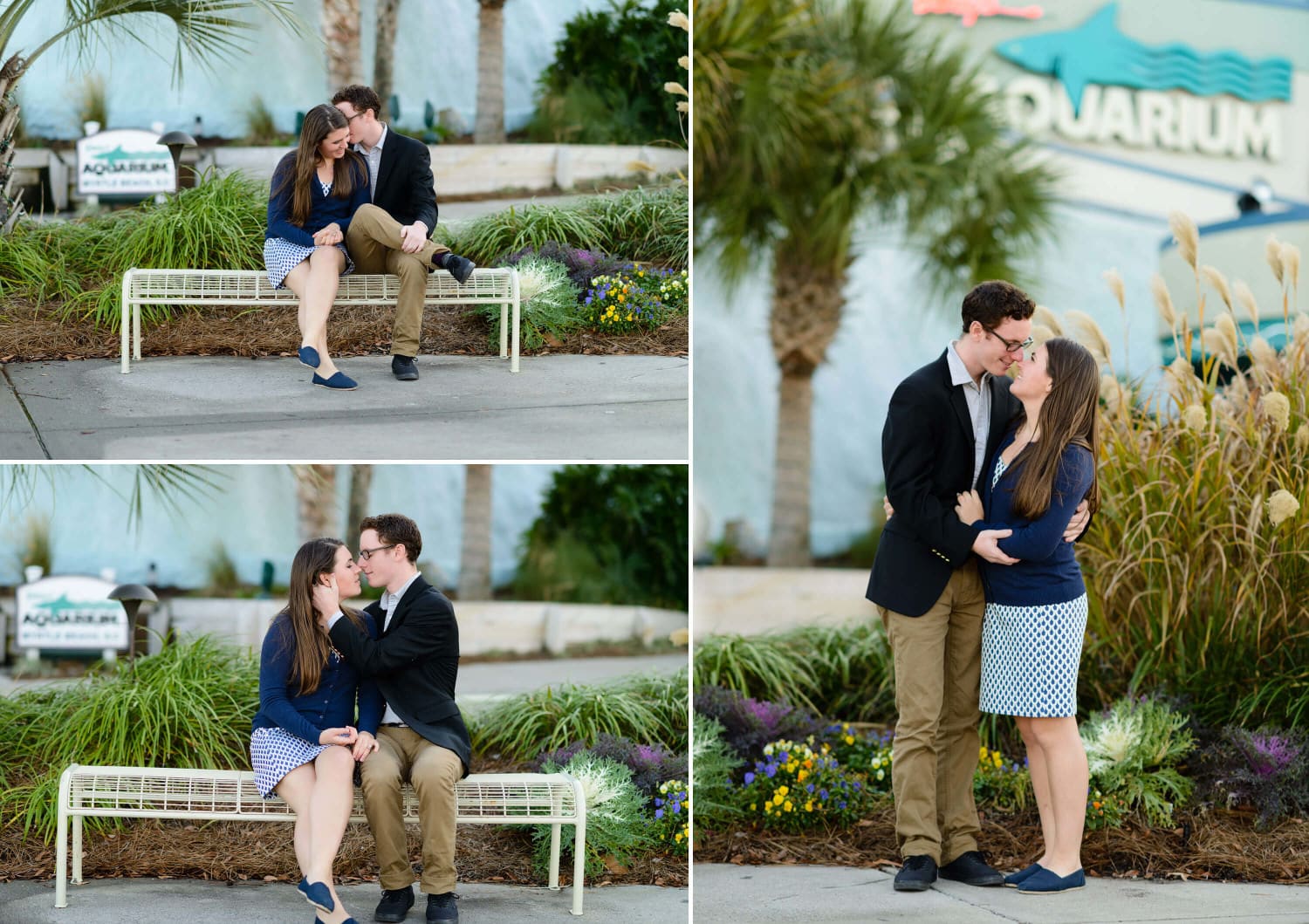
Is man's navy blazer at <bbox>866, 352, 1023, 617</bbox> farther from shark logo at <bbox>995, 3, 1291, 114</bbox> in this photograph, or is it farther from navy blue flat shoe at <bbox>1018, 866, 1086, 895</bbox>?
shark logo at <bbox>995, 3, 1291, 114</bbox>

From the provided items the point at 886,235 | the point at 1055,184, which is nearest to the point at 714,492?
the point at 886,235

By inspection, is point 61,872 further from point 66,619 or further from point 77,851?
point 66,619

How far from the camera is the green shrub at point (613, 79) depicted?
571cm

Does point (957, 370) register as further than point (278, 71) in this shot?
No

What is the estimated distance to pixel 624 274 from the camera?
524cm

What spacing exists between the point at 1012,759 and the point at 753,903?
1.37m

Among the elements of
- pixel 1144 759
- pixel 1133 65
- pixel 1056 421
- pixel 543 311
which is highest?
pixel 1133 65

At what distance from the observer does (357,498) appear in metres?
7.30

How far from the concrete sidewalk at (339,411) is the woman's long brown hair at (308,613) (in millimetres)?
345

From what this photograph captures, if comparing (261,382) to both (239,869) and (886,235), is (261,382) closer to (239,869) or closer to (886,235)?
(239,869)

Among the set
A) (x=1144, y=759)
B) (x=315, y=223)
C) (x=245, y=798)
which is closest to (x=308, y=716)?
(x=245, y=798)

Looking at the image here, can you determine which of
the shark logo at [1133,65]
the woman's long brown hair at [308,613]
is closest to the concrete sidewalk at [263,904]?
the woman's long brown hair at [308,613]

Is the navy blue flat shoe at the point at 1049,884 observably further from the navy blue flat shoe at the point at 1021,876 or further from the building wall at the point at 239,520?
the building wall at the point at 239,520

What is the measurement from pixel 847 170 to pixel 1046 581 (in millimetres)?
4780
